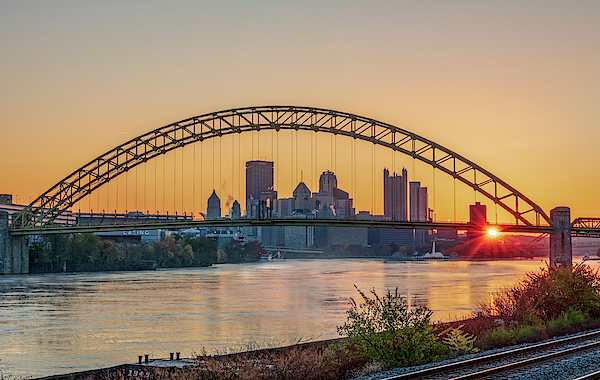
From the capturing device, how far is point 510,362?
680 inches

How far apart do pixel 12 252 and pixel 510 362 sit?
286 ft

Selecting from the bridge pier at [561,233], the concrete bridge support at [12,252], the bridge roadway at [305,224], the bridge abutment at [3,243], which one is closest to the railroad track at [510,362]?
the bridge roadway at [305,224]

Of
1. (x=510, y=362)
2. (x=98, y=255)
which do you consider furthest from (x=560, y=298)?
(x=98, y=255)

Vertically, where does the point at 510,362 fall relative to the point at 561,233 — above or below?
below

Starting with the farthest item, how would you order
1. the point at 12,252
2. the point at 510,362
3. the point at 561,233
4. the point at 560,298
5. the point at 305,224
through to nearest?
the point at 12,252 → the point at 561,233 → the point at 305,224 → the point at 560,298 → the point at 510,362

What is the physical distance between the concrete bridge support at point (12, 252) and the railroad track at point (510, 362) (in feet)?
277

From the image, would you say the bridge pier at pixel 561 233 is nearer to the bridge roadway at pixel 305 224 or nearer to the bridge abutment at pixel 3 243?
the bridge roadway at pixel 305 224

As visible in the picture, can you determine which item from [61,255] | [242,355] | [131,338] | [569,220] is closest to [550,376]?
[242,355]

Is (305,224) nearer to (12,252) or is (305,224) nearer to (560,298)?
(12,252)

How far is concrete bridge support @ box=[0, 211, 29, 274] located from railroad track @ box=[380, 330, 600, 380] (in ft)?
277

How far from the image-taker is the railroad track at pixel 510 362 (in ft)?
50.4

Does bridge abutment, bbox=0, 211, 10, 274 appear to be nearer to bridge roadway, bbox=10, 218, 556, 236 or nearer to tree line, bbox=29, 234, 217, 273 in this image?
bridge roadway, bbox=10, 218, 556, 236

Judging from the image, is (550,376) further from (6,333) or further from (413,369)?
(6,333)

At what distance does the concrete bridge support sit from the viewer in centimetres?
9175
